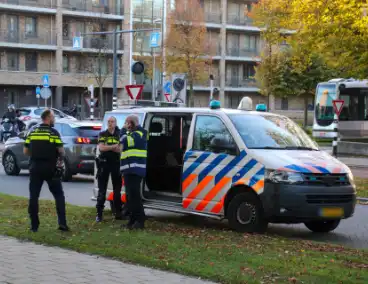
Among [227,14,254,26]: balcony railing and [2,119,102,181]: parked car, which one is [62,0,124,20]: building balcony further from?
[2,119,102,181]: parked car

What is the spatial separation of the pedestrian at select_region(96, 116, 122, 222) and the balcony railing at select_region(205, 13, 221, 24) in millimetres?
61980

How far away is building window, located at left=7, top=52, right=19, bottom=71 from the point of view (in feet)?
206

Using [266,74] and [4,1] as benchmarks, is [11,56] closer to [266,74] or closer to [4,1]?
[4,1]

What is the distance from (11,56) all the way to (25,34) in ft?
7.59

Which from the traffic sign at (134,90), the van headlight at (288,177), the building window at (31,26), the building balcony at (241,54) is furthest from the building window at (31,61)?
the van headlight at (288,177)

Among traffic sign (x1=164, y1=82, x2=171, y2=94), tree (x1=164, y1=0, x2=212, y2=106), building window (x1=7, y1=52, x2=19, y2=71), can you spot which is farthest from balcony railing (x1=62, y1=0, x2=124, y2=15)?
traffic sign (x1=164, y1=82, x2=171, y2=94)

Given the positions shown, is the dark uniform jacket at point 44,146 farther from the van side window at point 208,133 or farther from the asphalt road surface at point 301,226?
the van side window at point 208,133

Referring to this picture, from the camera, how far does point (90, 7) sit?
65.1 m

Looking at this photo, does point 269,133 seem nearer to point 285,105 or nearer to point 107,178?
point 107,178

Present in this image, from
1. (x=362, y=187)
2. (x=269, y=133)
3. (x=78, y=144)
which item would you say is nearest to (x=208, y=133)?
(x=269, y=133)

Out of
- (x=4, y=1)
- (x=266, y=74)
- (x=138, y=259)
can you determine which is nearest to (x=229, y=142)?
(x=138, y=259)

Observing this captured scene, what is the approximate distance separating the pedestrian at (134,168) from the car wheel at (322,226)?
2698 mm

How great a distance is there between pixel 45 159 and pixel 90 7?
186ft

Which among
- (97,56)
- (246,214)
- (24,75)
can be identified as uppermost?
(97,56)
